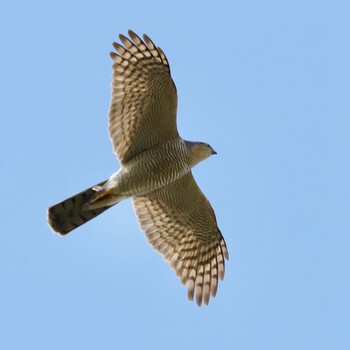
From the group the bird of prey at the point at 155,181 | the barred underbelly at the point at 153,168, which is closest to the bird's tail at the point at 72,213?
the bird of prey at the point at 155,181

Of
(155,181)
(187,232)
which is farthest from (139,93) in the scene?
(187,232)

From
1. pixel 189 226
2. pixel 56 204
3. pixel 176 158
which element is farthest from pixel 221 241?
pixel 56 204

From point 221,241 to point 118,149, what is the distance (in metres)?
2.53

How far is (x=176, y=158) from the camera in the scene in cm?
1407

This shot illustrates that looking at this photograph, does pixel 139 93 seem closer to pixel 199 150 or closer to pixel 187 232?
pixel 199 150

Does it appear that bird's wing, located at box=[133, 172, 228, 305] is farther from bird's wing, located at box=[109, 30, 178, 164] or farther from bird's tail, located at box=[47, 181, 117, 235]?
bird's wing, located at box=[109, 30, 178, 164]

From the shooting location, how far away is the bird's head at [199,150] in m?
14.3

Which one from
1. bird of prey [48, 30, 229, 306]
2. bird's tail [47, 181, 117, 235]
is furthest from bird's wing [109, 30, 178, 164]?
bird's tail [47, 181, 117, 235]

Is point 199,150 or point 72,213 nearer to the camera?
point 72,213

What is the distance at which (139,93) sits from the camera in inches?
539

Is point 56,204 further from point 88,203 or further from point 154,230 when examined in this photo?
point 154,230

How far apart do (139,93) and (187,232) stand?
109 inches

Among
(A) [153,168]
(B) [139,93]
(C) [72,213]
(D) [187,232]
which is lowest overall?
(D) [187,232]

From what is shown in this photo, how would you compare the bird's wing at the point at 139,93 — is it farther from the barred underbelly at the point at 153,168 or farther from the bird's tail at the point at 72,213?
the bird's tail at the point at 72,213
